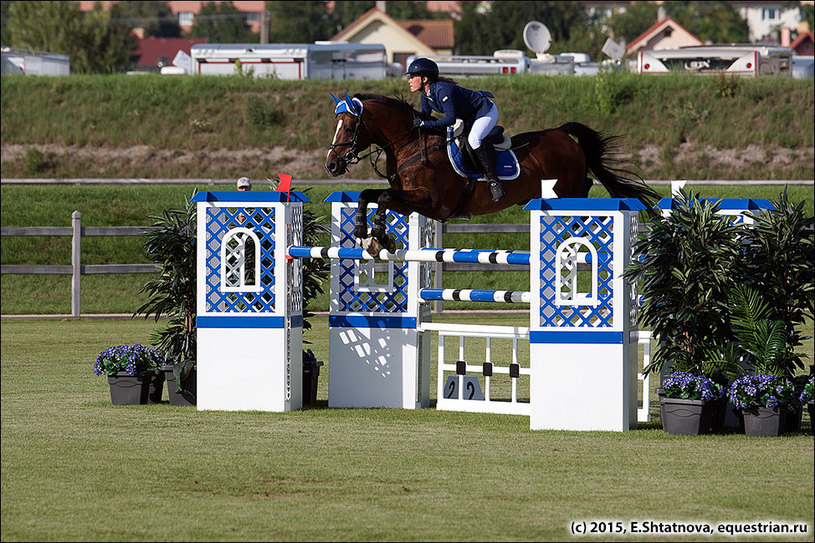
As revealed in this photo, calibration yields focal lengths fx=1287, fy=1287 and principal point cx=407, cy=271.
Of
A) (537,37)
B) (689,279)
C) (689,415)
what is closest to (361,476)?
(689,415)

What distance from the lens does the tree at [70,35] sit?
4869 cm

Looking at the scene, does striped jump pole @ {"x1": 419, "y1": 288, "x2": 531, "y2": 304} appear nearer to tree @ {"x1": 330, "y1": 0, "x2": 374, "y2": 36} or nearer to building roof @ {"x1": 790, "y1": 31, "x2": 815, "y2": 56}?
building roof @ {"x1": 790, "y1": 31, "x2": 815, "y2": 56}

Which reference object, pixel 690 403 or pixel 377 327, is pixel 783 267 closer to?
pixel 690 403

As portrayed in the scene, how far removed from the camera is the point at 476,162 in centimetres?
866

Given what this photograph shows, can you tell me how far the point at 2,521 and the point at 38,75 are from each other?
2899 centimetres

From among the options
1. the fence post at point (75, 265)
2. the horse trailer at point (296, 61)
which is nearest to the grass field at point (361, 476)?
the fence post at point (75, 265)

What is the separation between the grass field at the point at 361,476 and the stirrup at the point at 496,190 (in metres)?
1.49

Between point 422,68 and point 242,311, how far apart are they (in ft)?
6.80

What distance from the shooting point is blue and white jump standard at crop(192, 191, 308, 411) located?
8883mm

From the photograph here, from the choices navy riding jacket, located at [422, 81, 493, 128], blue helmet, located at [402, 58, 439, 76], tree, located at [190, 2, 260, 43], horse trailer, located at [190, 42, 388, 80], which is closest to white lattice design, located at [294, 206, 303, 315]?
navy riding jacket, located at [422, 81, 493, 128]

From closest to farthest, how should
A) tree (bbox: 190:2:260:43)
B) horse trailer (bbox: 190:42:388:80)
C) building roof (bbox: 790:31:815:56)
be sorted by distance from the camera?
horse trailer (bbox: 190:42:388:80) < building roof (bbox: 790:31:815:56) < tree (bbox: 190:2:260:43)

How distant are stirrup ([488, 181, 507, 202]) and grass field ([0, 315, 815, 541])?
1.49 m

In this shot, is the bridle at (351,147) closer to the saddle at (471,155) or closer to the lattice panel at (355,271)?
the saddle at (471,155)

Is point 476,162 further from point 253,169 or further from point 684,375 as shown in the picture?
point 253,169
